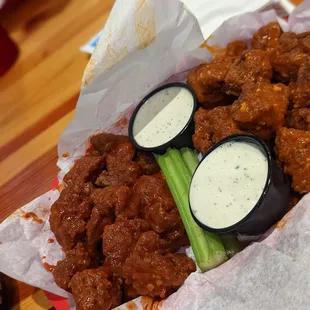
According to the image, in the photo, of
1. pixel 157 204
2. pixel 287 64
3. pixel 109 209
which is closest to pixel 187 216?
pixel 157 204

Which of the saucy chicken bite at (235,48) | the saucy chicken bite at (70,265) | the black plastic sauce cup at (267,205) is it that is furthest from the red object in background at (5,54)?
the black plastic sauce cup at (267,205)

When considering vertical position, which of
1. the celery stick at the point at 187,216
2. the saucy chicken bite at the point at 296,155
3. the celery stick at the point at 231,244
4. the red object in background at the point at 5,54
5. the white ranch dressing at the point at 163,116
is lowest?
the celery stick at the point at 231,244

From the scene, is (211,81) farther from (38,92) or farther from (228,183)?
(38,92)

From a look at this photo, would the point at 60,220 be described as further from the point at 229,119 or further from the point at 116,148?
the point at 229,119

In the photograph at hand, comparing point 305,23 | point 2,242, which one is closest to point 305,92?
point 305,23

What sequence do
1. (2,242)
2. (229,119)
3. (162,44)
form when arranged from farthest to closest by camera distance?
(162,44) → (2,242) → (229,119)

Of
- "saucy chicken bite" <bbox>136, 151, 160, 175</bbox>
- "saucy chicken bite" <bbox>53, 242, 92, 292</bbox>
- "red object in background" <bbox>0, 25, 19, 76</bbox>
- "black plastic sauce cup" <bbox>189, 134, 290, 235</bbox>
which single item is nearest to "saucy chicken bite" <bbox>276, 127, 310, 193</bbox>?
"black plastic sauce cup" <bbox>189, 134, 290, 235</bbox>

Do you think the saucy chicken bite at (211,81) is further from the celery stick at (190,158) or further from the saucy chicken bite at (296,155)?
the saucy chicken bite at (296,155)
